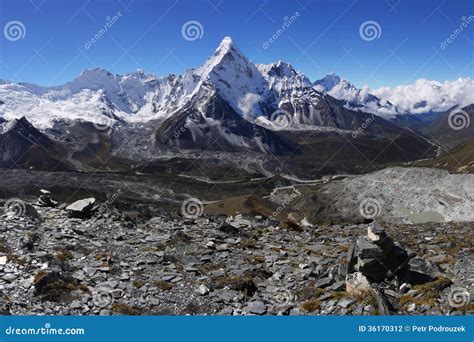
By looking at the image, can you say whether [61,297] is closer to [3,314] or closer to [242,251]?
[3,314]

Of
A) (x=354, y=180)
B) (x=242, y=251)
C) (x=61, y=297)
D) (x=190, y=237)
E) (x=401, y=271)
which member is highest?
(x=354, y=180)

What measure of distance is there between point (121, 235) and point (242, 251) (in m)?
9.31

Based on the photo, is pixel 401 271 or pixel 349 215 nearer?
pixel 401 271

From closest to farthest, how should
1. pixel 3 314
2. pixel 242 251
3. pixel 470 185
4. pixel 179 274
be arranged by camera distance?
pixel 3 314
pixel 179 274
pixel 242 251
pixel 470 185

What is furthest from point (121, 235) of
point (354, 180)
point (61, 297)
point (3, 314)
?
point (354, 180)

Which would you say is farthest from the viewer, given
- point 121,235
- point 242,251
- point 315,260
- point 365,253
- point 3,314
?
point 121,235

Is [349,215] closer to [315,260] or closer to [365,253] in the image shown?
[315,260]

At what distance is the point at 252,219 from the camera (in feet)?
156

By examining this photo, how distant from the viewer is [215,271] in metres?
27.9

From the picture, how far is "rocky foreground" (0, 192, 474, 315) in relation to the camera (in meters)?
21.8

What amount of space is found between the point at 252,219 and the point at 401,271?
2472 cm

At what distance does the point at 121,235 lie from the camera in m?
35.2

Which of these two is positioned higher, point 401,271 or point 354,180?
point 354,180

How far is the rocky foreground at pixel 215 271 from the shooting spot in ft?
71.4
